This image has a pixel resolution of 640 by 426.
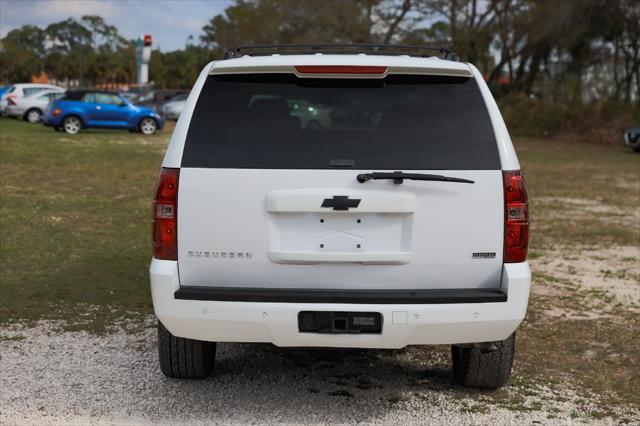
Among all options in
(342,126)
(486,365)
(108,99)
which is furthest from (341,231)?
(108,99)

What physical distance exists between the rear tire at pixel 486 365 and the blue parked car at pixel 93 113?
2656 centimetres

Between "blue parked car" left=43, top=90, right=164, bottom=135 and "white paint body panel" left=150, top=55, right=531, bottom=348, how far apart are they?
87.6 feet

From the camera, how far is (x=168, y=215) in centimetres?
432

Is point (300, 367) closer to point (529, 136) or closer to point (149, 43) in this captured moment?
point (529, 136)

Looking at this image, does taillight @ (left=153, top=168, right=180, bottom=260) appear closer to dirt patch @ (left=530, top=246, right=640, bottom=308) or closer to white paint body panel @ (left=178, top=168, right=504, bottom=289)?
white paint body panel @ (left=178, top=168, right=504, bottom=289)

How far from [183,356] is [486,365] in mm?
1714

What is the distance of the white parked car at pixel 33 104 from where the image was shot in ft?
121

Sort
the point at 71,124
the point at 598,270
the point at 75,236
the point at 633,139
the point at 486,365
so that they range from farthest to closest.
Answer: the point at 633,139 → the point at 71,124 → the point at 75,236 → the point at 598,270 → the point at 486,365

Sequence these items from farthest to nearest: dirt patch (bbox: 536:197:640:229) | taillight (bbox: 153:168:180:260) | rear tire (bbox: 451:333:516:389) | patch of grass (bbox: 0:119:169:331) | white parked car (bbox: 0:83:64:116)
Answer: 1. white parked car (bbox: 0:83:64:116)
2. dirt patch (bbox: 536:197:640:229)
3. patch of grass (bbox: 0:119:169:331)
4. rear tire (bbox: 451:333:516:389)
5. taillight (bbox: 153:168:180:260)

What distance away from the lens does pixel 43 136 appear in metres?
27.6

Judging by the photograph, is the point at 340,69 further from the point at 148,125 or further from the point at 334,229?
the point at 148,125

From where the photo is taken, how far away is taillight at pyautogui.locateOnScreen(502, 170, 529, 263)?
14.1ft

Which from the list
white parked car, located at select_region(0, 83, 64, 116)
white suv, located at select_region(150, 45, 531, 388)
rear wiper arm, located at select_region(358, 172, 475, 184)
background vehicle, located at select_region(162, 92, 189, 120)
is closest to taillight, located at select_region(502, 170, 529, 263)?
white suv, located at select_region(150, 45, 531, 388)

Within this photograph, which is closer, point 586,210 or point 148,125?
point 586,210
